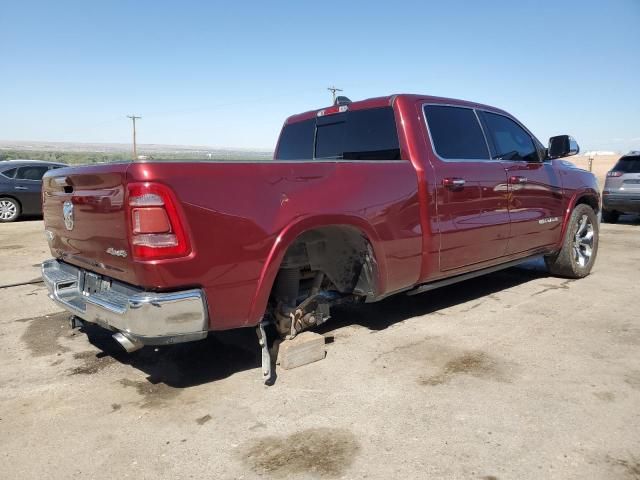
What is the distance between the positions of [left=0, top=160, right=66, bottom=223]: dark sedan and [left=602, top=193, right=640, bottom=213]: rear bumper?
13.1 meters

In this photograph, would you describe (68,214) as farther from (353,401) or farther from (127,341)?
(353,401)

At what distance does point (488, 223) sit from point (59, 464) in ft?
12.1

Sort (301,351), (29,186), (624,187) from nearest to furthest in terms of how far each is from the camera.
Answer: (301,351) → (624,187) → (29,186)

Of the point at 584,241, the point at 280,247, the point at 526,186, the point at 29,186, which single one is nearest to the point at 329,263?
the point at 280,247

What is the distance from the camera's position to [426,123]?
4180 mm

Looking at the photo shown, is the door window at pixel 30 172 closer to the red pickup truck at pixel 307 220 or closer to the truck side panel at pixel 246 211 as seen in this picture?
the red pickup truck at pixel 307 220

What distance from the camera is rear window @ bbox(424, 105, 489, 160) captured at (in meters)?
4.25

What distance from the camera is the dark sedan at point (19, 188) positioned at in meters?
12.4

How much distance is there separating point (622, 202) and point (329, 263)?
10.1 m

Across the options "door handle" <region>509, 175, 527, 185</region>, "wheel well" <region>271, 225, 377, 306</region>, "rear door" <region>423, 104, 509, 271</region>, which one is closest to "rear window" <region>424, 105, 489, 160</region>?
"rear door" <region>423, 104, 509, 271</region>

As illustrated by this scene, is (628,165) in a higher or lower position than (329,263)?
higher

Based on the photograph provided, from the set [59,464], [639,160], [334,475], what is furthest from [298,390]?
[639,160]

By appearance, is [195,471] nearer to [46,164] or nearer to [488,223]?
[488,223]

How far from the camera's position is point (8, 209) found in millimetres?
12477
